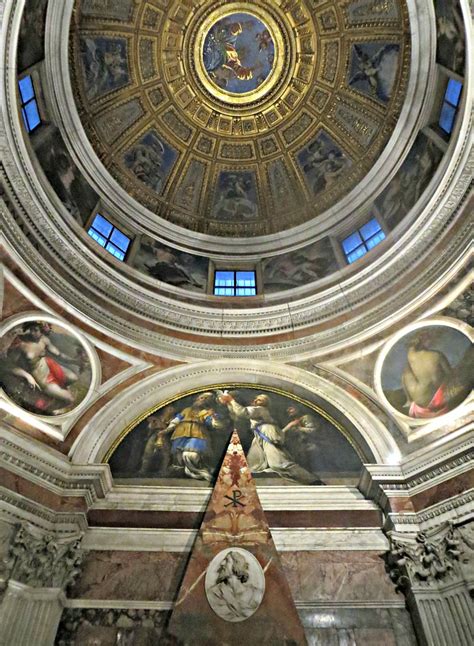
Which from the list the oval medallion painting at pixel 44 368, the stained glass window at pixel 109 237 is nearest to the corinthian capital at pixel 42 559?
the oval medallion painting at pixel 44 368

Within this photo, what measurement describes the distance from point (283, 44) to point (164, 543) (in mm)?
17557

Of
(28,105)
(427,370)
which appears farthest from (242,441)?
(28,105)

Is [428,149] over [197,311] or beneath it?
over

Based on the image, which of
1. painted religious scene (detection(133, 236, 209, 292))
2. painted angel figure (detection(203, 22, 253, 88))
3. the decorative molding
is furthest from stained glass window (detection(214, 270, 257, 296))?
the decorative molding

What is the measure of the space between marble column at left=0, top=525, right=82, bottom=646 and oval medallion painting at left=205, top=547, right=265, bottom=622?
2.81 meters

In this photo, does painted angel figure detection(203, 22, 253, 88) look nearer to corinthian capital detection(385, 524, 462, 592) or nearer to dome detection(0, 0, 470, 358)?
dome detection(0, 0, 470, 358)

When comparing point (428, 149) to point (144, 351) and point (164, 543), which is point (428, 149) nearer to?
point (144, 351)

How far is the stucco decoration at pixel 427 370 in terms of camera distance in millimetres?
10547

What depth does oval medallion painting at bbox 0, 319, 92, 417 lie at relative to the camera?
1059cm

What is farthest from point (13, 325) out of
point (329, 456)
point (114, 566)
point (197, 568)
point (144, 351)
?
point (329, 456)

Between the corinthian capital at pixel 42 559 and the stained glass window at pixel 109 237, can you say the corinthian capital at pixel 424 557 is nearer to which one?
the corinthian capital at pixel 42 559

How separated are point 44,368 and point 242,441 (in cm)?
539

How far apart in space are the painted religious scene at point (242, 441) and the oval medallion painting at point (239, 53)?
12.7 metres

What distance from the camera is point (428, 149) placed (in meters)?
13.2
